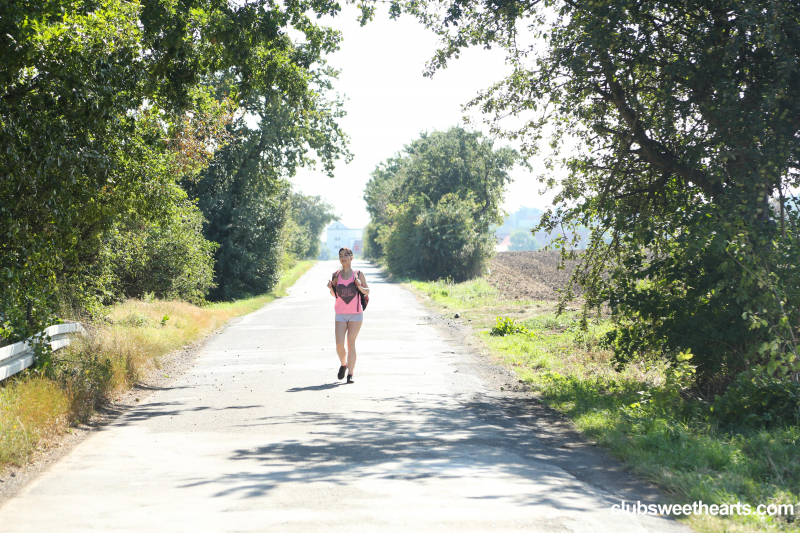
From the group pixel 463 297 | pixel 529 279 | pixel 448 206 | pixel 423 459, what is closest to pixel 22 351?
pixel 423 459

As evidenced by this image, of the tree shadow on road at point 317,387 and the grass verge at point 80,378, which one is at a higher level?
the grass verge at point 80,378

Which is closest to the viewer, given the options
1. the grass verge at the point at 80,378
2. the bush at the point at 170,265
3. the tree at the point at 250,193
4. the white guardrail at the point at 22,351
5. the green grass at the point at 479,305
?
A: the grass verge at the point at 80,378

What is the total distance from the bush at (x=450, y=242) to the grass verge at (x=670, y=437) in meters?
35.0

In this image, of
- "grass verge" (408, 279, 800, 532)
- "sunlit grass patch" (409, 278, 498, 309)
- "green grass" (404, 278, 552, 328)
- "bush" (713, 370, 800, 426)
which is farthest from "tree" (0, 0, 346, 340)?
"sunlit grass patch" (409, 278, 498, 309)

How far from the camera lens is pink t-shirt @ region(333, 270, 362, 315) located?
10.9m

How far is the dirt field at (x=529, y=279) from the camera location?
32.4 metres

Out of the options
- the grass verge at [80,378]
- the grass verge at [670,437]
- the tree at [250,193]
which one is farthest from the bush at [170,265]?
the grass verge at [670,437]

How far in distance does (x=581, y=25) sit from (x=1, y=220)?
7.79 m

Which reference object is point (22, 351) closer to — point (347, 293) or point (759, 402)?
point (347, 293)

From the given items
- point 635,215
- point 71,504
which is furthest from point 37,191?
point 635,215

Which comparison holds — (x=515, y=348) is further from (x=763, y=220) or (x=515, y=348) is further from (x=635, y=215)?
(x=763, y=220)

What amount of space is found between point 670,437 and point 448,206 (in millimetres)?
43431

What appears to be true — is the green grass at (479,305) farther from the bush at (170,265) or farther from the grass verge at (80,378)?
the grass verge at (80,378)

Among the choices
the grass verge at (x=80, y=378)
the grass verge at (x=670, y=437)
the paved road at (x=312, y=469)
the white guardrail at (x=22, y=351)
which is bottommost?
the grass verge at (x=670, y=437)
